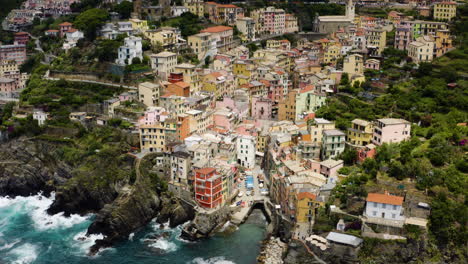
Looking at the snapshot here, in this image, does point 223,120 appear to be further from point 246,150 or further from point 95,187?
point 95,187

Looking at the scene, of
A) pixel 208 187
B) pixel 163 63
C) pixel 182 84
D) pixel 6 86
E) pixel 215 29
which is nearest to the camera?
pixel 208 187

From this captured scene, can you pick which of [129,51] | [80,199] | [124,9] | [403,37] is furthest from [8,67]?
[403,37]

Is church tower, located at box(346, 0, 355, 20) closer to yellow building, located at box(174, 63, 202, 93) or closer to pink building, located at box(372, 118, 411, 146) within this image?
yellow building, located at box(174, 63, 202, 93)

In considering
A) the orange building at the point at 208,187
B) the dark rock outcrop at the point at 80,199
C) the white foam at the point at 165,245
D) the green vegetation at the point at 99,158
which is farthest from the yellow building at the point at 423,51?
the dark rock outcrop at the point at 80,199

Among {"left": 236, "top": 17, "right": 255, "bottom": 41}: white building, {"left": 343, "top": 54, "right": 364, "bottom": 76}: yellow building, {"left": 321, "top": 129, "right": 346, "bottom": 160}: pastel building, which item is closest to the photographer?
{"left": 321, "top": 129, "right": 346, "bottom": 160}: pastel building

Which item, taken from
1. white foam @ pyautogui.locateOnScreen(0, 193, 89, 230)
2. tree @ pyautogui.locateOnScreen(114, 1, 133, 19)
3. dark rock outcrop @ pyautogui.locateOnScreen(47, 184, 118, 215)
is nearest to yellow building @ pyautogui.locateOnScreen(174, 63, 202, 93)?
dark rock outcrop @ pyautogui.locateOnScreen(47, 184, 118, 215)

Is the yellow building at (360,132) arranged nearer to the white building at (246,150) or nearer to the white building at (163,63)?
the white building at (246,150)
